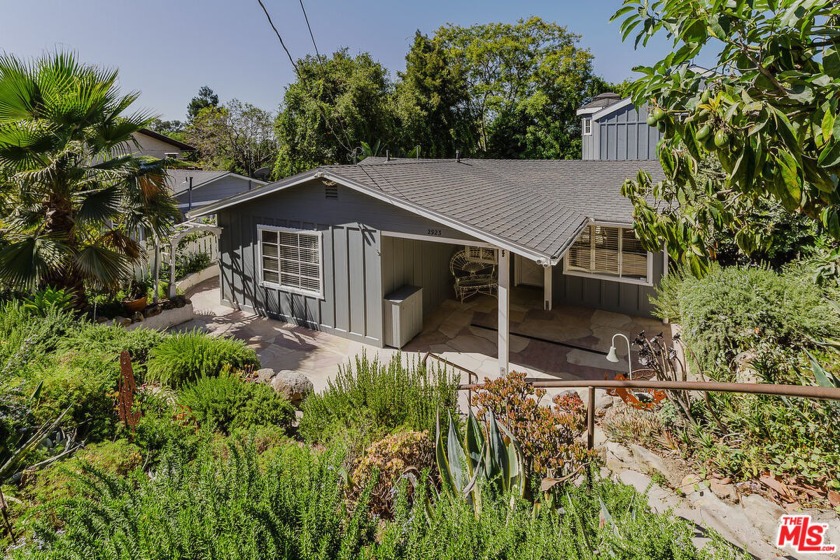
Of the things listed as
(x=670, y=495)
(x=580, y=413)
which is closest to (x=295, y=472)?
(x=580, y=413)

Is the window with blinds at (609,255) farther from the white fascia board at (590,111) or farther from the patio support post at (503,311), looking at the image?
the white fascia board at (590,111)

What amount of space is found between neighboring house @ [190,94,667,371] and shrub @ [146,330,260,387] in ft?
10.3

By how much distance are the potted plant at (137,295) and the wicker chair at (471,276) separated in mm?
7257

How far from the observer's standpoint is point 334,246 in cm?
970

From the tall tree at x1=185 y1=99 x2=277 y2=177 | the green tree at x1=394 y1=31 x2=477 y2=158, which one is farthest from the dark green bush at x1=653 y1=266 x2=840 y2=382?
the tall tree at x1=185 y1=99 x2=277 y2=177

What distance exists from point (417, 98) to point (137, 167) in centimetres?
2391

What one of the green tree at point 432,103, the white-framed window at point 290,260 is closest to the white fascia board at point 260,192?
the white-framed window at point 290,260

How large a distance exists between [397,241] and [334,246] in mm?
1359

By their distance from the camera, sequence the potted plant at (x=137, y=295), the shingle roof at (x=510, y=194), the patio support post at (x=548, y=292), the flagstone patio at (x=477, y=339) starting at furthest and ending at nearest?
the patio support post at (x=548, y=292), the potted plant at (x=137, y=295), the flagstone patio at (x=477, y=339), the shingle roof at (x=510, y=194)

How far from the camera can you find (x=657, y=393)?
4.77 meters

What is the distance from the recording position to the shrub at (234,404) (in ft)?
17.5

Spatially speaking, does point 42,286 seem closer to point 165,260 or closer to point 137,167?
point 137,167

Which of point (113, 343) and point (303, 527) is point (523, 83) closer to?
point (113, 343)

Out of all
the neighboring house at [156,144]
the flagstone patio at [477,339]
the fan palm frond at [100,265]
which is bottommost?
the flagstone patio at [477,339]
